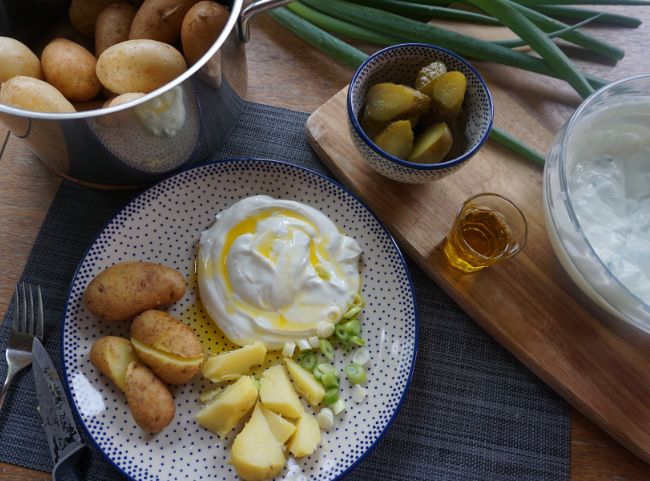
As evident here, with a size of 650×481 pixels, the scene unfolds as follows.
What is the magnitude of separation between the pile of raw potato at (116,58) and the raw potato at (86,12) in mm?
47

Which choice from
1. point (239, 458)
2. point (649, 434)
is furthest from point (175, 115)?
point (649, 434)

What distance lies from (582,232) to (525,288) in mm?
195

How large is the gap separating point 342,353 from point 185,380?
0.30 meters

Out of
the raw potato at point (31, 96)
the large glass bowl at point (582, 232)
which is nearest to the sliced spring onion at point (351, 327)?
the large glass bowl at point (582, 232)

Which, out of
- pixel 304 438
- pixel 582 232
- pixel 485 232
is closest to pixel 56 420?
pixel 304 438

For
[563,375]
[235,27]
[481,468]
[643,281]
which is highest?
[235,27]

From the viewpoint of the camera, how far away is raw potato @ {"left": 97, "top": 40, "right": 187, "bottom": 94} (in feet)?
3.56

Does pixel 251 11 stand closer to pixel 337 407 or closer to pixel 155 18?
pixel 155 18

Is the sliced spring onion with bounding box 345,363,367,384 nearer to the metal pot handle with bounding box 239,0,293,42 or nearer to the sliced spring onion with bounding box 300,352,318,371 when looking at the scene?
the sliced spring onion with bounding box 300,352,318,371

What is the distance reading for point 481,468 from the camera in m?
1.11

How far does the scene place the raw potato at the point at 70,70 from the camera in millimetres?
1122

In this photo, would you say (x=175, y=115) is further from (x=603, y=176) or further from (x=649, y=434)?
(x=649, y=434)

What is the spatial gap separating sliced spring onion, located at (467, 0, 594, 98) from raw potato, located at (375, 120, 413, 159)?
398 millimetres

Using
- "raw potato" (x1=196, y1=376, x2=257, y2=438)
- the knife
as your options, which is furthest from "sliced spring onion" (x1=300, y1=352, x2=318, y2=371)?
the knife
